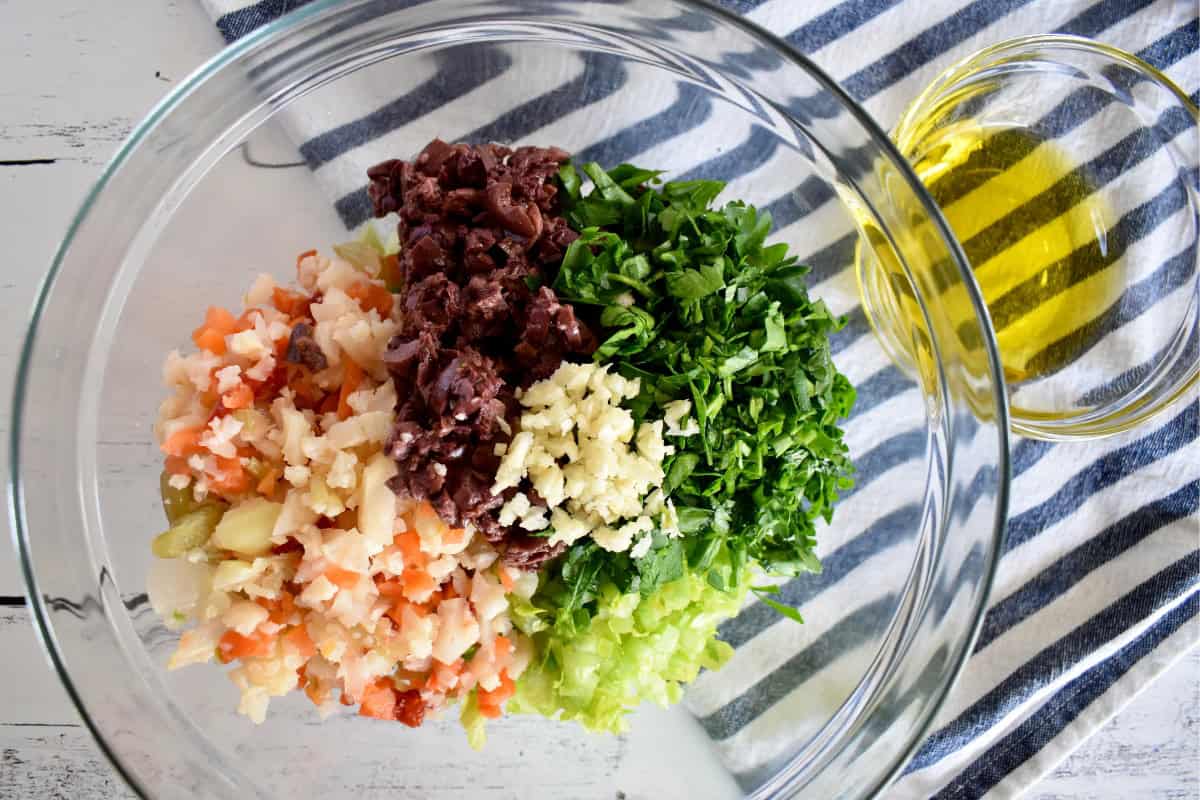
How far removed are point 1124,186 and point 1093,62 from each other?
21 centimetres

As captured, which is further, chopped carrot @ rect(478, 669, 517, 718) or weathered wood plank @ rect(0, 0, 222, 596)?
weathered wood plank @ rect(0, 0, 222, 596)

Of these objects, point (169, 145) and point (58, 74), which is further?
point (58, 74)

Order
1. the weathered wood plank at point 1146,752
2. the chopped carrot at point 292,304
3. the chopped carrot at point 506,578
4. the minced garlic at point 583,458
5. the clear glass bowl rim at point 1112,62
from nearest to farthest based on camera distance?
1. the minced garlic at point 583,458
2. the chopped carrot at point 506,578
3. the chopped carrot at point 292,304
4. the clear glass bowl rim at point 1112,62
5. the weathered wood plank at point 1146,752

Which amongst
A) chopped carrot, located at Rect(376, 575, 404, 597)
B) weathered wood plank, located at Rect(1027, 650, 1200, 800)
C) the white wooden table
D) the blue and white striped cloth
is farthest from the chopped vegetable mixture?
weathered wood plank, located at Rect(1027, 650, 1200, 800)

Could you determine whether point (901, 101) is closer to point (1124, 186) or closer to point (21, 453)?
point (1124, 186)

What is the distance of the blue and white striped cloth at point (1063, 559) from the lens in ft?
4.97

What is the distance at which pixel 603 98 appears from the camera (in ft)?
4.75

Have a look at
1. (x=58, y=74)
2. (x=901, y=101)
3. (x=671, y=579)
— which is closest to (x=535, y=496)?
Answer: (x=671, y=579)

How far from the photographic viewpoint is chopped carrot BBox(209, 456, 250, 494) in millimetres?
1162

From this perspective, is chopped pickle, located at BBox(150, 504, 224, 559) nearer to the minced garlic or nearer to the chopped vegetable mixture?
the chopped vegetable mixture

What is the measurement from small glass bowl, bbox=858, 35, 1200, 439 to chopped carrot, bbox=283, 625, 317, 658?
0.99 m

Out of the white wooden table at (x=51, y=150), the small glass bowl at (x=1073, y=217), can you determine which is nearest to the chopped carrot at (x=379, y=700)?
the white wooden table at (x=51, y=150)

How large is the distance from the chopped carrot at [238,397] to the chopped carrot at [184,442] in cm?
5

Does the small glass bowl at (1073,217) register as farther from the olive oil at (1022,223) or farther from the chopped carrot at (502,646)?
the chopped carrot at (502,646)
